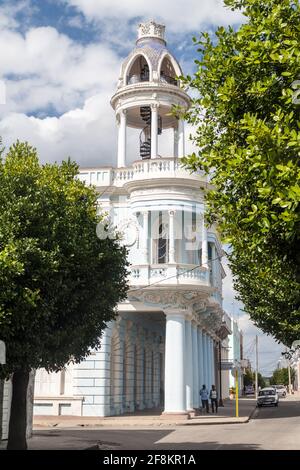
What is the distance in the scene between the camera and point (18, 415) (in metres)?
15.4

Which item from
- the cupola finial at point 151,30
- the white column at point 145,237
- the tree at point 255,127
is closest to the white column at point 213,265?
the white column at point 145,237

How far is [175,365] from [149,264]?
5.01m

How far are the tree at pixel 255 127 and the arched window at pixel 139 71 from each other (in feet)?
80.5

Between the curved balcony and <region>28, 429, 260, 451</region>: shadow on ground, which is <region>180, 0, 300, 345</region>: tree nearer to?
<region>28, 429, 260, 451</region>: shadow on ground

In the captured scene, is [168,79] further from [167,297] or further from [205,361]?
[205,361]

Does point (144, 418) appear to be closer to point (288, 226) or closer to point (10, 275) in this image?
point (10, 275)

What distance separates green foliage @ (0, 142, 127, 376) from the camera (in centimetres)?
1317

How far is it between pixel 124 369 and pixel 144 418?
4770mm

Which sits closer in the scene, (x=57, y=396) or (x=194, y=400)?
(x=57, y=396)

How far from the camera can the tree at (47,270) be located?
43.3ft

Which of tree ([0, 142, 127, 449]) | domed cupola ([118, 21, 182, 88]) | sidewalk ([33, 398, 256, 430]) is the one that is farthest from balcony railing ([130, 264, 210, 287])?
tree ([0, 142, 127, 449])

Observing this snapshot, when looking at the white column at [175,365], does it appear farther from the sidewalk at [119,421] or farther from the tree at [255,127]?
the tree at [255,127]

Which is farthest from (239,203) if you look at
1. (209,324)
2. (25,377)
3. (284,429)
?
(209,324)

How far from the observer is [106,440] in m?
Answer: 20.9
